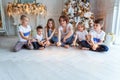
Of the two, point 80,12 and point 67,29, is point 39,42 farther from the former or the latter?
point 80,12

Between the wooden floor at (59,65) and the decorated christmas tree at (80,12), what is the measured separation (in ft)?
4.85

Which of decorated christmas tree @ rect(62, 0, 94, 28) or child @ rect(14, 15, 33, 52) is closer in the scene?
child @ rect(14, 15, 33, 52)

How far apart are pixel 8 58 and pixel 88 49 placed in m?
1.54

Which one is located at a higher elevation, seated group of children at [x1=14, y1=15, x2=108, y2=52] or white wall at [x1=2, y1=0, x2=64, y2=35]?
white wall at [x1=2, y1=0, x2=64, y2=35]

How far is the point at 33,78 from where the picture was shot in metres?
1.96

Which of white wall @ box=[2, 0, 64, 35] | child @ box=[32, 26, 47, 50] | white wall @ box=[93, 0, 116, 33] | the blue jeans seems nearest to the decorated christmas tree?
white wall @ box=[93, 0, 116, 33]

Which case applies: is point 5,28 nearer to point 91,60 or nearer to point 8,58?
point 8,58

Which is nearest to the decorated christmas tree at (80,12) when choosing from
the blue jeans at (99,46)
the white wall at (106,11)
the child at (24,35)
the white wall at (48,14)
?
the white wall at (106,11)

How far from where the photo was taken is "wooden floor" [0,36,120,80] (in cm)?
204

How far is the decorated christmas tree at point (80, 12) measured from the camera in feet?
14.5

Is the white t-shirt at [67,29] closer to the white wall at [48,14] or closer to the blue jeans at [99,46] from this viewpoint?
the blue jeans at [99,46]

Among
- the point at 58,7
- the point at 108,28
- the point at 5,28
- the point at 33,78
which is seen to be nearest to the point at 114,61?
the point at 33,78

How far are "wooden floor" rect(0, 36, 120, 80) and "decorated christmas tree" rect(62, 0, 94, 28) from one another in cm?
148

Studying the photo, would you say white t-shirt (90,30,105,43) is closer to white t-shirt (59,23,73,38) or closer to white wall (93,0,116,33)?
white t-shirt (59,23,73,38)
